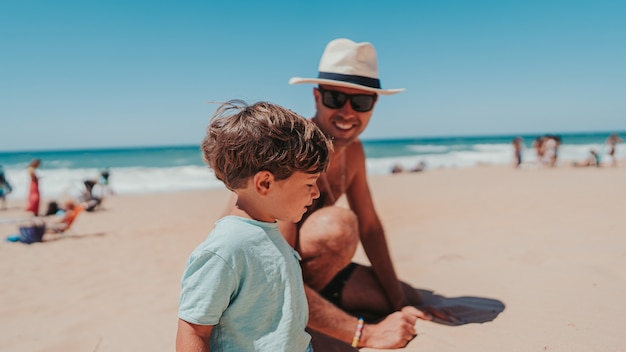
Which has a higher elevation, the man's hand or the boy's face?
the boy's face

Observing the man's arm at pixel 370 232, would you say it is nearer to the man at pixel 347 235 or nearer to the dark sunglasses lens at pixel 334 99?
the man at pixel 347 235

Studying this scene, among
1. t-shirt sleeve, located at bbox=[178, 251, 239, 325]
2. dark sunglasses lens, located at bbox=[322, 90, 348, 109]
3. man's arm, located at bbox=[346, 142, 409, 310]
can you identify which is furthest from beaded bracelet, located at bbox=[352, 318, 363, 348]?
dark sunglasses lens, located at bbox=[322, 90, 348, 109]

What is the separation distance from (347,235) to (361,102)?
0.79 meters

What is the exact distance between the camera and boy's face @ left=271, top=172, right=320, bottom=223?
1.39 meters

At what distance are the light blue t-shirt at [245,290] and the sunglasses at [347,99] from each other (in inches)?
50.7

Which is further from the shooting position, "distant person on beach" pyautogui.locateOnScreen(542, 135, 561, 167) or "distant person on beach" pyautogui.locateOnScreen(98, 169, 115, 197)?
"distant person on beach" pyautogui.locateOnScreen(542, 135, 561, 167)

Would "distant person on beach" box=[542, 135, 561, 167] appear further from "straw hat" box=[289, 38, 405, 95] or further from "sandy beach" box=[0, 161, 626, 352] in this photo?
"straw hat" box=[289, 38, 405, 95]

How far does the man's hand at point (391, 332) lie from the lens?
229 cm

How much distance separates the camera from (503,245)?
4.88 m

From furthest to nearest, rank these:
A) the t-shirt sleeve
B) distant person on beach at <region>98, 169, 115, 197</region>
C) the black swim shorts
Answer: distant person on beach at <region>98, 169, 115, 197</region>
the black swim shorts
the t-shirt sleeve

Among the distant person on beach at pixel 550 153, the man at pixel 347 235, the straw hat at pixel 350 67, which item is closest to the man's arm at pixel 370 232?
the man at pixel 347 235

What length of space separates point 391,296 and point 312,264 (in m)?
0.81

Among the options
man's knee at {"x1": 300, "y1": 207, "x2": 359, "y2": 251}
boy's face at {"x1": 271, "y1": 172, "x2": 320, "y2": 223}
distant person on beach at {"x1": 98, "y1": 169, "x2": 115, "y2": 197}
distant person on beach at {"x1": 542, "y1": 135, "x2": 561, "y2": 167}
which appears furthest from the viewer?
distant person on beach at {"x1": 542, "y1": 135, "x2": 561, "y2": 167}

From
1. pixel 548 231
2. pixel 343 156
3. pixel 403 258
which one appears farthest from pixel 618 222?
pixel 343 156
